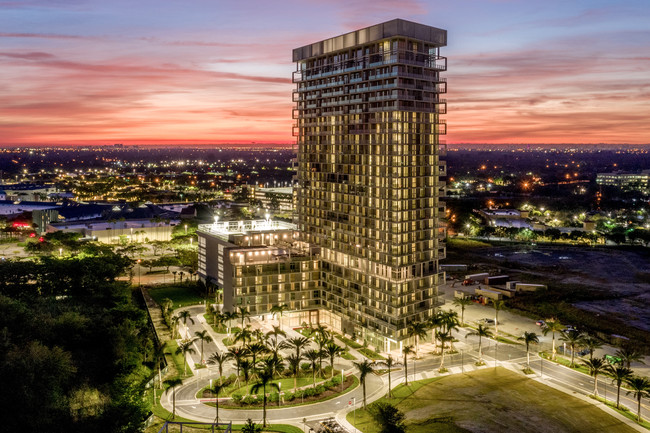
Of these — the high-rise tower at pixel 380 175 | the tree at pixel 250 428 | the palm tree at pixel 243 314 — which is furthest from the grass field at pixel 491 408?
the palm tree at pixel 243 314

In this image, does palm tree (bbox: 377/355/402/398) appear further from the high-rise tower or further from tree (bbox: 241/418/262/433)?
tree (bbox: 241/418/262/433)

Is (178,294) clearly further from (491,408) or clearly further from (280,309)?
(491,408)

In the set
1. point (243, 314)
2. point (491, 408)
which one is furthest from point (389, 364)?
point (243, 314)

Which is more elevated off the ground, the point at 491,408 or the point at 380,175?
the point at 380,175

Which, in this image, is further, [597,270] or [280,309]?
[597,270]

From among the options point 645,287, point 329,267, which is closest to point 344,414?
point 329,267

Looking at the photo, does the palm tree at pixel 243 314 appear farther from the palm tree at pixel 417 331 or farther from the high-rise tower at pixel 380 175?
the palm tree at pixel 417 331

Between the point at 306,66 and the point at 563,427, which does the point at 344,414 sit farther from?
the point at 306,66
